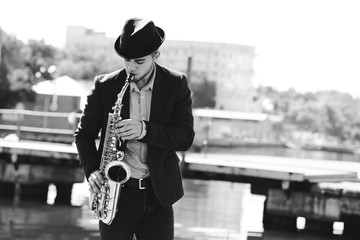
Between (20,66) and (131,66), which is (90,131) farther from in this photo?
(20,66)

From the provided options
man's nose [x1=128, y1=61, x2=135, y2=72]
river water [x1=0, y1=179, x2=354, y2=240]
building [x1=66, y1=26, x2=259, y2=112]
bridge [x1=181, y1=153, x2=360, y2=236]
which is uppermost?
building [x1=66, y1=26, x2=259, y2=112]

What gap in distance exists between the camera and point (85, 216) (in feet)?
48.2

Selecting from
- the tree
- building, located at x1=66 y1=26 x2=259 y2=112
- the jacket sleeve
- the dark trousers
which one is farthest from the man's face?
building, located at x1=66 y1=26 x2=259 y2=112

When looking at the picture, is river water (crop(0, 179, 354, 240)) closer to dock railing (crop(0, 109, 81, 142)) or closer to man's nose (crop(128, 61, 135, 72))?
dock railing (crop(0, 109, 81, 142))

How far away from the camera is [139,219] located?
3.58 metres

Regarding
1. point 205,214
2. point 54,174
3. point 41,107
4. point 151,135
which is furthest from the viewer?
point 41,107

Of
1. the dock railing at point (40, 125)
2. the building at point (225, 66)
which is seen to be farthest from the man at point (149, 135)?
Result: the building at point (225, 66)

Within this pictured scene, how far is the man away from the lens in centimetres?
350

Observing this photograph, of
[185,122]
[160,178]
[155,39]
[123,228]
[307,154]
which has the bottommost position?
[307,154]

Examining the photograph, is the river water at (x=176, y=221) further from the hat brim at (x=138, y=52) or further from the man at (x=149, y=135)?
the hat brim at (x=138, y=52)

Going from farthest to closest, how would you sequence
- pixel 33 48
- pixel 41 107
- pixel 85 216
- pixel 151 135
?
pixel 33 48 < pixel 41 107 < pixel 85 216 < pixel 151 135

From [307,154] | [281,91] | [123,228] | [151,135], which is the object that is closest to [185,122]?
[151,135]

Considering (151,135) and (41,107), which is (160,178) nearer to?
(151,135)

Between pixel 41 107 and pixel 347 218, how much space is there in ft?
136
